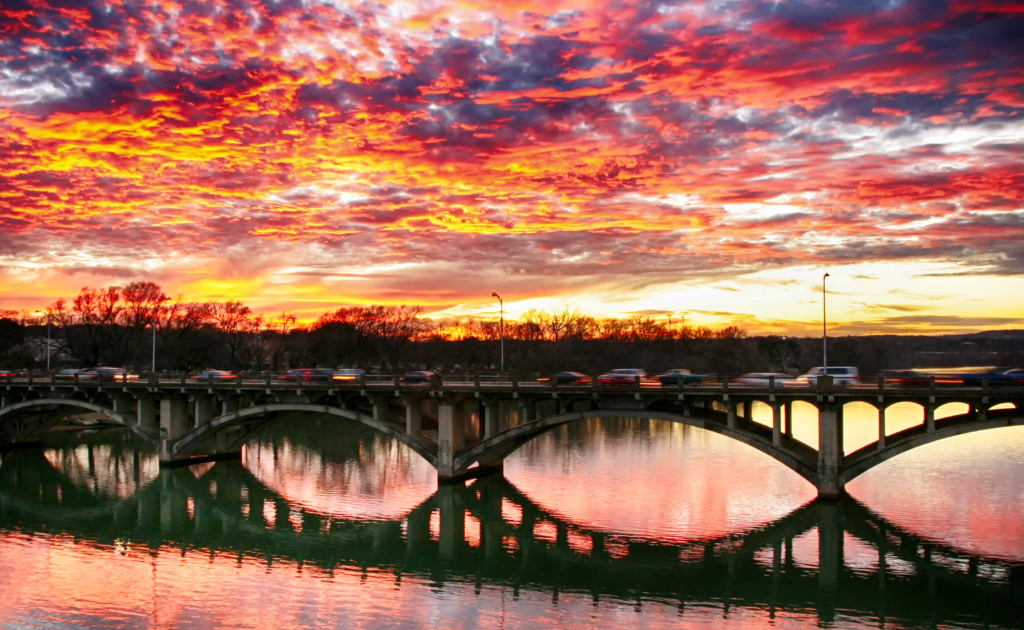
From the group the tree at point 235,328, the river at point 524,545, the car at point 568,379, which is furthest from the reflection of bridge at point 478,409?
the tree at point 235,328

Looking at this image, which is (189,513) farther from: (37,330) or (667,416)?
(37,330)

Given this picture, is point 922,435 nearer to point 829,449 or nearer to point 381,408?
point 829,449

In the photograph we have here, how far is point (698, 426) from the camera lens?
130 feet

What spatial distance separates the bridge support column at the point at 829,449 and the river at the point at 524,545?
716 mm

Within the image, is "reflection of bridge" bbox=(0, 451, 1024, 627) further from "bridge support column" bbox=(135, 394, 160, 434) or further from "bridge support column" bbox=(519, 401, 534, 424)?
"bridge support column" bbox=(135, 394, 160, 434)

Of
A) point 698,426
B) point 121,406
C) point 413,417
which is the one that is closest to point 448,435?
point 413,417

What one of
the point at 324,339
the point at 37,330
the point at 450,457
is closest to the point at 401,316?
the point at 324,339

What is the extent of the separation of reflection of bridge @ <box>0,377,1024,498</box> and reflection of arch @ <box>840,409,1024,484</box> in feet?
0.19

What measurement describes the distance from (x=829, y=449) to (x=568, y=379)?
1471cm

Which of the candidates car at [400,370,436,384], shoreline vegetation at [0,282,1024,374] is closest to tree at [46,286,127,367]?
shoreline vegetation at [0,282,1024,374]

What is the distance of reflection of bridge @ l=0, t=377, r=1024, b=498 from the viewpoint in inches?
1403

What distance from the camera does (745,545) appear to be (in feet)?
107

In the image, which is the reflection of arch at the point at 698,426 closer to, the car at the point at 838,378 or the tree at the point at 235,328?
the car at the point at 838,378

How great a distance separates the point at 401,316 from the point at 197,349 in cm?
3344
